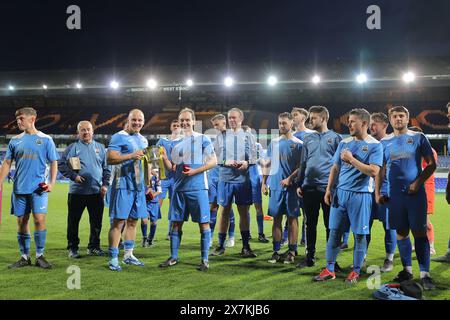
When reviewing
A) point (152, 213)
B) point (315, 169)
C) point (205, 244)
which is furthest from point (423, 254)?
point (152, 213)

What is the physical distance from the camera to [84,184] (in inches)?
263

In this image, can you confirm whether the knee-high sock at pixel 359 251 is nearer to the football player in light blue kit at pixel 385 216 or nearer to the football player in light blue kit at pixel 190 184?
the football player in light blue kit at pixel 385 216

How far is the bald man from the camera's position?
261 inches

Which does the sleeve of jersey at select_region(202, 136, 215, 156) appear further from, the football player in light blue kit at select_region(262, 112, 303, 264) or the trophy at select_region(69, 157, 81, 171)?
the trophy at select_region(69, 157, 81, 171)

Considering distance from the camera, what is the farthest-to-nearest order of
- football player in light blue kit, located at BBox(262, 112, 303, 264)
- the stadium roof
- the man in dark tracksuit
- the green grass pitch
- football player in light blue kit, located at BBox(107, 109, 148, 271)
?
1. the stadium roof
2. football player in light blue kit, located at BBox(262, 112, 303, 264)
3. the man in dark tracksuit
4. football player in light blue kit, located at BBox(107, 109, 148, 271)
5. the green grass pitch

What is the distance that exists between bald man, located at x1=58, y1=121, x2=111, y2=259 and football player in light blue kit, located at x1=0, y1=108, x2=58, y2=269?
0.93 meters

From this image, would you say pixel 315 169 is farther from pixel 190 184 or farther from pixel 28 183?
pixel 28 183

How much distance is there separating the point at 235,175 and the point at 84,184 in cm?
227

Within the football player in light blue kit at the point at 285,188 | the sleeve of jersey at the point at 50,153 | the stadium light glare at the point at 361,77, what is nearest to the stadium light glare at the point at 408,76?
the stadium light glare at the point at 361,77

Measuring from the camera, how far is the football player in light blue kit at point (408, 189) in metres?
4.73

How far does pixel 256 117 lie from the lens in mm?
33344

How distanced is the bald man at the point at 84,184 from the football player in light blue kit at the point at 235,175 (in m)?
1.81

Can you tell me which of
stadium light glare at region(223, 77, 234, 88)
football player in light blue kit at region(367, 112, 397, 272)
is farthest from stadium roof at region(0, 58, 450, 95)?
football player in light blue kit at region(367, 112, 397, 272)
